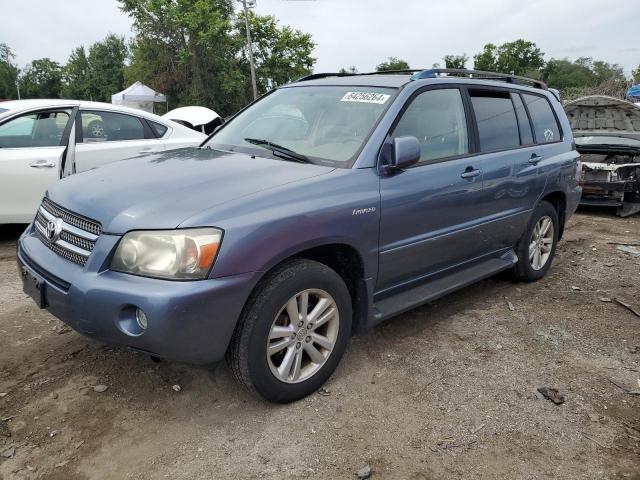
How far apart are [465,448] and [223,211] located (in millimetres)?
1589

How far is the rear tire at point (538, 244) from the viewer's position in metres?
4.58

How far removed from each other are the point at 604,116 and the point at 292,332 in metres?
8.14

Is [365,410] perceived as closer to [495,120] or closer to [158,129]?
[495,120]

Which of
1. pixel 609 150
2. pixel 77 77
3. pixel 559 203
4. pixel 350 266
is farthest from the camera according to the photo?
pixel 77 77

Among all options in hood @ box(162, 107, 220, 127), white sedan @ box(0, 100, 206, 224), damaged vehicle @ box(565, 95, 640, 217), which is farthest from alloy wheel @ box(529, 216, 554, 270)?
hood @ box(162, 107, 220, 127)

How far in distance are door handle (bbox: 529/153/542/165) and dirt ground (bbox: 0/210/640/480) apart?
1.31 metres

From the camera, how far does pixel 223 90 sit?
38.1m

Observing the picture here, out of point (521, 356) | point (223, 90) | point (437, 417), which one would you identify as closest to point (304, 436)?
point (437, 417)

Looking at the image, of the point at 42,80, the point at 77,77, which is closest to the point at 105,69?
the point at 77,77

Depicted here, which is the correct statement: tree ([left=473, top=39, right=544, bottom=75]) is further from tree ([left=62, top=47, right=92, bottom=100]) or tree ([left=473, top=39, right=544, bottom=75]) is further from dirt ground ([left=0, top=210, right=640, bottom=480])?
dirt ground ([left=0, top=210, right=640, bottom=480])

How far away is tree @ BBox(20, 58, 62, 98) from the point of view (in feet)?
259

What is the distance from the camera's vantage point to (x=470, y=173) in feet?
11.9

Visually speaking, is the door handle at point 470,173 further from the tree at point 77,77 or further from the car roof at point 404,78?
the tree at point 77,77

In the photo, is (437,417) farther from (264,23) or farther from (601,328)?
(264,23)
